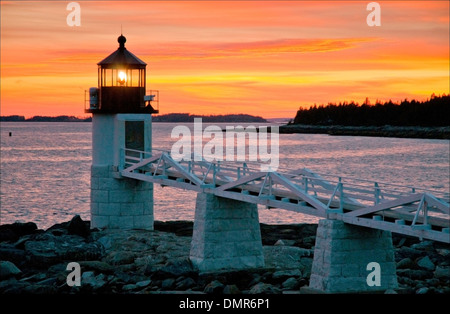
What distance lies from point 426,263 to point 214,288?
22.3 feet

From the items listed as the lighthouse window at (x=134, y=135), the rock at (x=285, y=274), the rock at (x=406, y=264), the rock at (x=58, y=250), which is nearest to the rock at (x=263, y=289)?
the rock at (x=285, y=274)

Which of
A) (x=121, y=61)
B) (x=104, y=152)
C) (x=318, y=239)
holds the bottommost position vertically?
(x=318, y=239)

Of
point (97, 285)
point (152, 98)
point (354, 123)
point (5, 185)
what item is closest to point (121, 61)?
point (152, 98)

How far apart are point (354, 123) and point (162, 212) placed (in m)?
138

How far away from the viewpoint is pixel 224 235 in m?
23.7

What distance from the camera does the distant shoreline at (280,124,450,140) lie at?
6132 inches

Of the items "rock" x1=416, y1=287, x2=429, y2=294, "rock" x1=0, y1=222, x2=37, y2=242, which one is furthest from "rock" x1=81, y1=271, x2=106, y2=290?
"rock" x1=416, y1=287, x2=429, y2=294

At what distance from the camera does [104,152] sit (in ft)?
99.6

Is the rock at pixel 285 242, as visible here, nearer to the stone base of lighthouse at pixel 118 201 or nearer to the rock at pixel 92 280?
the stone base of lighthouse at pixel 118 201

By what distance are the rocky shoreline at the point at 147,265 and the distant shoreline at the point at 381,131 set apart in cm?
12712

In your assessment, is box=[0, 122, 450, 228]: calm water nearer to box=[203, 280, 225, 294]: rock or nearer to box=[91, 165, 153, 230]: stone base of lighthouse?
box=[91, 165, 153, 230]: stone base of lighthouse

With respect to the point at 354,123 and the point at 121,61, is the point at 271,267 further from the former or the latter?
the point at 354,123

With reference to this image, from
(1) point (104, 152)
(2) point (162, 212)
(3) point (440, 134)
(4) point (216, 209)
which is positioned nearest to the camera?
(4) point (216, 209)

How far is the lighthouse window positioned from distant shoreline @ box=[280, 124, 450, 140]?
123800 millimetres
